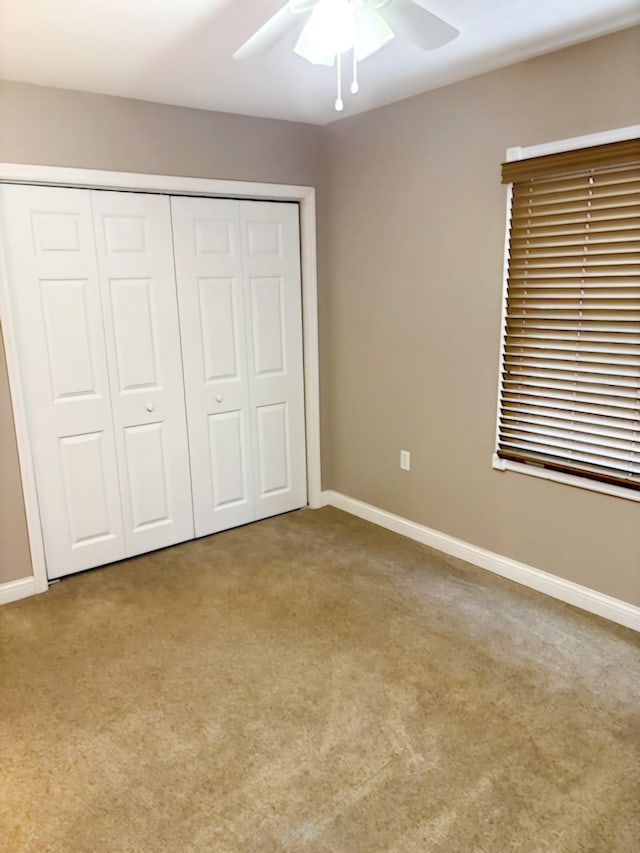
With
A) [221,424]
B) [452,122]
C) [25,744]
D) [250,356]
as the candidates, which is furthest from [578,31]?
[25,744]

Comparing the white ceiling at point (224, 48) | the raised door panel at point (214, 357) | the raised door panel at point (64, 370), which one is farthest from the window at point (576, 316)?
the raised door panel at point (64, 370)

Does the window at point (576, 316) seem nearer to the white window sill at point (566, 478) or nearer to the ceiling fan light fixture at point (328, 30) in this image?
the white window sill at point (566, 478)

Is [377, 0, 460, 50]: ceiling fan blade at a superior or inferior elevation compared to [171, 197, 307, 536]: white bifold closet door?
superior

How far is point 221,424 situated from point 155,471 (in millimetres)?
463

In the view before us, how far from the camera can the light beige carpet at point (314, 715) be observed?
169 cm

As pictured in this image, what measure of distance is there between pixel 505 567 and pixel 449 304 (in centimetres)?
133

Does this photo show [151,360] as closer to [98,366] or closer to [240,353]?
[98,366]

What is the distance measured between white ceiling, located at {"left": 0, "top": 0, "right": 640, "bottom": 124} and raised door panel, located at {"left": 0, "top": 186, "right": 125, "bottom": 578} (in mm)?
579

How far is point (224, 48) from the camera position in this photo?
7.50 ft

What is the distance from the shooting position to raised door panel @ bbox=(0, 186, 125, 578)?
2.75 m

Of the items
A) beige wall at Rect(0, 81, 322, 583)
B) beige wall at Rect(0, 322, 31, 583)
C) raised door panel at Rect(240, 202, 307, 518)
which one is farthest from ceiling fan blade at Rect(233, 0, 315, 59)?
beige wall at Rect(0, 322, 31, 583)

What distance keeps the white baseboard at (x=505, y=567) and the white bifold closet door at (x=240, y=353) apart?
56 cm

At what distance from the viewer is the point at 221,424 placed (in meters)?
3.53

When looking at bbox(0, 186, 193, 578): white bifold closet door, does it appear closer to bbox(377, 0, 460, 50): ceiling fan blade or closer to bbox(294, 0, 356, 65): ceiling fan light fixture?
bbox(294, 0, 356, 65): ceiling fan light fixture
